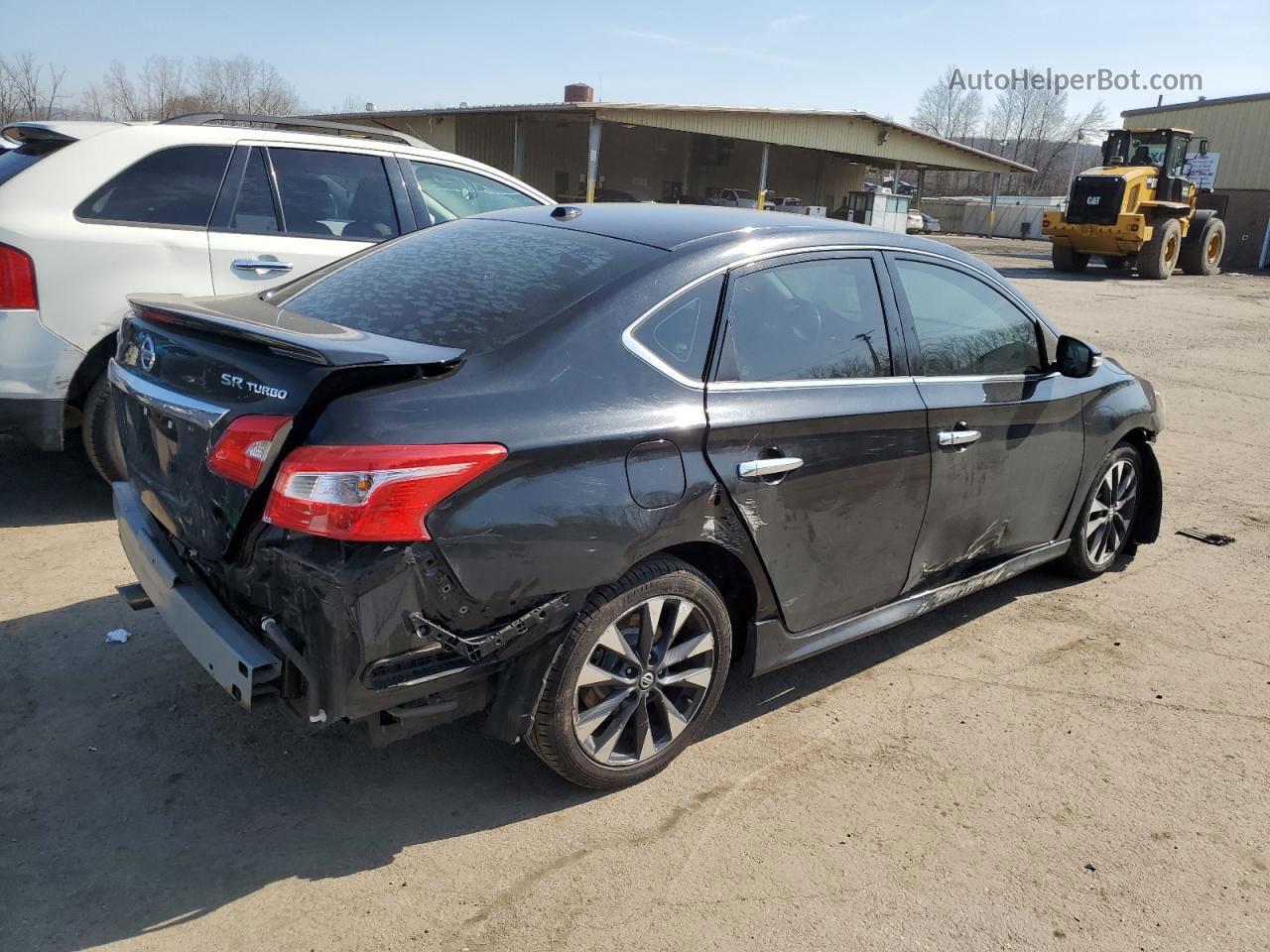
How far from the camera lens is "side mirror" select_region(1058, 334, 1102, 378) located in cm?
426

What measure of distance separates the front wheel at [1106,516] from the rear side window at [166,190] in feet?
15.4

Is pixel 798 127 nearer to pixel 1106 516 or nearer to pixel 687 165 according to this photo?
pixel 687 165

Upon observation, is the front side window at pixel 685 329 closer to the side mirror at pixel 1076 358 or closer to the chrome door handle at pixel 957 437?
the chrome door handle at pixel 957 437

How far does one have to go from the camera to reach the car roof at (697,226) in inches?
129

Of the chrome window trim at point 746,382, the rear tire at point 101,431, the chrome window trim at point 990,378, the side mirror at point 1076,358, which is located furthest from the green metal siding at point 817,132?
the chrome window trim at point 746,382

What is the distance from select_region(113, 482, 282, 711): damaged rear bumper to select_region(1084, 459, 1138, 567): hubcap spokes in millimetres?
3892

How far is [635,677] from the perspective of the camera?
2.95 meters

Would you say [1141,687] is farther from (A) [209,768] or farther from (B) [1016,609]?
(A) [209,768]

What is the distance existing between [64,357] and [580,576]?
3339 millimetres

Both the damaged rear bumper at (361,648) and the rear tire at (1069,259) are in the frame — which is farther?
the rear tire at (1069,259)

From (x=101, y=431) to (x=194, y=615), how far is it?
271 cm

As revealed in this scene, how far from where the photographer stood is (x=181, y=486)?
9.12 feet

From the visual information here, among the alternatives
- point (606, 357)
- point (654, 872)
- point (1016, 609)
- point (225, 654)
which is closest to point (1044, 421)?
point (1016, 609)

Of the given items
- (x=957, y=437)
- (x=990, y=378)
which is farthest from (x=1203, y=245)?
(x=957, y=437)
